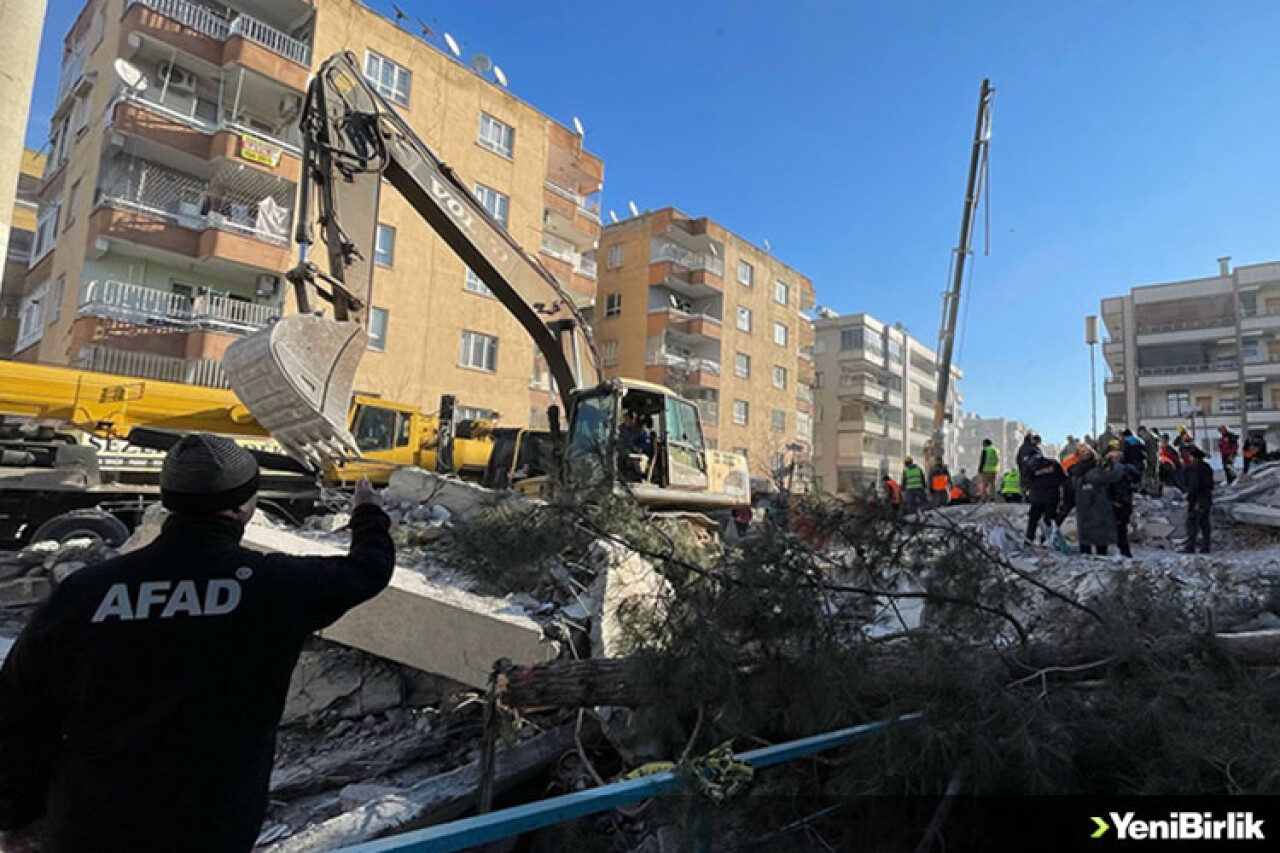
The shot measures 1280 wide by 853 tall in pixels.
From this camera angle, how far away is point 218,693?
65.5 inches

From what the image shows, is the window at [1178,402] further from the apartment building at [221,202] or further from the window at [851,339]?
the apartment building at [221,202]

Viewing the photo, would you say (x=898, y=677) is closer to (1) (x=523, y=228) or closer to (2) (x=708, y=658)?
(2) (x=708, y=658)

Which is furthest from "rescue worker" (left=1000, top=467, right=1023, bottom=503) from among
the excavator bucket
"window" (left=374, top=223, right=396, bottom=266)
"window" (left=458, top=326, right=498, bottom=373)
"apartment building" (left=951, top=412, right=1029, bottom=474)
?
"apartment building" (left=951, top=412, right=1029, bottom=474)

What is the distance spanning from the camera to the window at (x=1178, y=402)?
148 feet

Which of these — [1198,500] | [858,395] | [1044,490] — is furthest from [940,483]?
[858,395]

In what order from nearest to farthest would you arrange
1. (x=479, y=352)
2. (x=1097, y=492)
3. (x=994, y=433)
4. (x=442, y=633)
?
(x=442, y=633), (x=1097, y=492), (x=479, y=352), (x=994, y=433)

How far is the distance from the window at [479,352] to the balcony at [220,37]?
810 centimetres

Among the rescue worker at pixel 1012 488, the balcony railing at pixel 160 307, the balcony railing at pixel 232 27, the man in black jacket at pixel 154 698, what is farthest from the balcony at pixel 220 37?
the man in black jacket at pixel 154 698

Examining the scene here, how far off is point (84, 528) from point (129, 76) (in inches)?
565

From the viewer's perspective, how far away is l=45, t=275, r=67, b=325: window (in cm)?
1894

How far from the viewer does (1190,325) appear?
150ft

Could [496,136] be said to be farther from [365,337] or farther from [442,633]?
[442,633]

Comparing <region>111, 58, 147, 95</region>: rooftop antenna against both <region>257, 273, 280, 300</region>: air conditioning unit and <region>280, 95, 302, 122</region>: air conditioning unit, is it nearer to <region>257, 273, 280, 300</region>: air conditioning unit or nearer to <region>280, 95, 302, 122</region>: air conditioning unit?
<region>280, 95, 302, 122</region>: air conditioning unit

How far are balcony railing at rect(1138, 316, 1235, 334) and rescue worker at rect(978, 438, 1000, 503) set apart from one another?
40.4 metres
